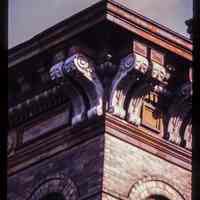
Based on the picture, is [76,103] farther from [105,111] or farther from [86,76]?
[105,111]

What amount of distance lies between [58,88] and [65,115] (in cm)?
66

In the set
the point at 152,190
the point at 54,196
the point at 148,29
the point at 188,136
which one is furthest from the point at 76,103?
the point at 188,136

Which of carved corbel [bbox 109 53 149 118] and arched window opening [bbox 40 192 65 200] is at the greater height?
carved corbel [bbox 109 53 149 118]

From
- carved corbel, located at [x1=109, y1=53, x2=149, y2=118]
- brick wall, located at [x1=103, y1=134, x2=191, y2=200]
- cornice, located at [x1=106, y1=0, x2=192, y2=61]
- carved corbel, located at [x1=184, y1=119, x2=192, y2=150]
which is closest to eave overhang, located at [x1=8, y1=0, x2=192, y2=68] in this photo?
cornice, located at [x1=106, y1=0, x2=192, y2=61]

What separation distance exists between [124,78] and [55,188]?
2.91m

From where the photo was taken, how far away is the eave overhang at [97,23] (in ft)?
74.6

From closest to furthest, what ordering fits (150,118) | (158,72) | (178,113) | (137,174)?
(137,174)
(158,72)
(150,118)
(178,113)

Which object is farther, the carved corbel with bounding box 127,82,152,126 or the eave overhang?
the carved corbel with bounding box 127,82,152,126

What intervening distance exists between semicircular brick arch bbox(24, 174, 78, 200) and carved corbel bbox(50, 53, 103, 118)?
1.58m

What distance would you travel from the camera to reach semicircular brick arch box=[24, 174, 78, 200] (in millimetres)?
22422

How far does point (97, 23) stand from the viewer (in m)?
22.9

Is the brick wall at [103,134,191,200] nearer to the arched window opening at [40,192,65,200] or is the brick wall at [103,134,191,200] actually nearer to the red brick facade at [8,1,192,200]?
the red brick facade at [8,1,192,200]

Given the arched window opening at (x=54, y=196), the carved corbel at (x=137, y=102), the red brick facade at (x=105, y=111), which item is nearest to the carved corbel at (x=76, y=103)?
the red brick facade at (x=105, y=111)
